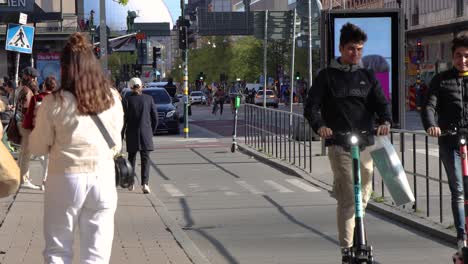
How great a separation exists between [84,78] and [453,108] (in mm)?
3828

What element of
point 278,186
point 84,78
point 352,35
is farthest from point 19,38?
point 84,78

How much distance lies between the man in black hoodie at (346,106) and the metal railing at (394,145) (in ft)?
8.06

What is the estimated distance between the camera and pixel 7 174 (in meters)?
4.55

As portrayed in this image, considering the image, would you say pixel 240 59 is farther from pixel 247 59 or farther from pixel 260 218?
pixel 260 218

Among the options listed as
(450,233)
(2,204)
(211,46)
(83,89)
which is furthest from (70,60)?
(211,46)

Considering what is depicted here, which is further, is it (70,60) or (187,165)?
Result: (187,165)

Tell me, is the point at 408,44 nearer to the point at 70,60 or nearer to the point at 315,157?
the point at 315,157

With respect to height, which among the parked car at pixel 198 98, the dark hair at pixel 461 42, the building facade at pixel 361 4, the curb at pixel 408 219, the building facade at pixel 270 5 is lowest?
the parked car at pixel 198 98

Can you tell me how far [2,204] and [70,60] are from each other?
283 inches

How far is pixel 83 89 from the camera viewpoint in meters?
5.84

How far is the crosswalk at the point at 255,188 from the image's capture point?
1536 centimetres

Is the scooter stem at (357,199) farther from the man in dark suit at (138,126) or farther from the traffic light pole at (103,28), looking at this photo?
the traffic light pole at (103,28)

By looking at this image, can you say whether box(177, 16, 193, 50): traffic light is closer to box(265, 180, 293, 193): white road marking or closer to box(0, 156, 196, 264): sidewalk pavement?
box(265, 180, 293, 193): white road marking

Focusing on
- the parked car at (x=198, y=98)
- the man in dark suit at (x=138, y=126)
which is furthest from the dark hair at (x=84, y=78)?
the parked car at (x=198, y=98)
